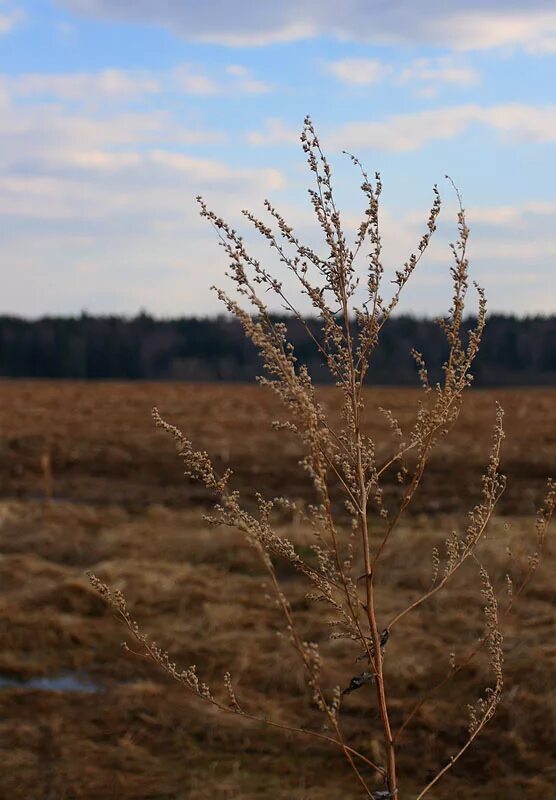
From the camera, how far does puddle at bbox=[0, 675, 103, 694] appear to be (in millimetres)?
8125

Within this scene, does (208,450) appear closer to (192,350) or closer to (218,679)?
(218,679)

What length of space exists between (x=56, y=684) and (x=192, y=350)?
345 ft

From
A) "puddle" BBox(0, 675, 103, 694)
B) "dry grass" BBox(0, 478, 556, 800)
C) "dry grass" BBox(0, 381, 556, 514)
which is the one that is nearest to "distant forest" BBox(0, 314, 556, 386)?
"dry grass" BBox(0, 381, 556, 514)

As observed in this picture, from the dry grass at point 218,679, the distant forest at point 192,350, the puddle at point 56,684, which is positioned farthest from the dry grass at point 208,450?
the distant forest at point 192,350

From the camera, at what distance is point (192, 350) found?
371ft

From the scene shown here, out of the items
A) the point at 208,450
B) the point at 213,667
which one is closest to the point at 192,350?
the point at 208,450

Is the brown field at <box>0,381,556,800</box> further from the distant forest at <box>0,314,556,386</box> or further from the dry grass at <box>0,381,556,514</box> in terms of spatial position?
the distant forest at <box>0,314,556,386</box>

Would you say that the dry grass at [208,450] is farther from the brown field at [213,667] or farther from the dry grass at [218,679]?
the dry grass at [218,679]

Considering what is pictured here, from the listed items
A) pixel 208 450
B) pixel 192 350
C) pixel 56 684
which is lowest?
pixel 56 684

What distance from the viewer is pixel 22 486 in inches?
823

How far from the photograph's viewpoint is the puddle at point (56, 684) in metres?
8.12

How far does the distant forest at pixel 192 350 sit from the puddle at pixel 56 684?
9470cm

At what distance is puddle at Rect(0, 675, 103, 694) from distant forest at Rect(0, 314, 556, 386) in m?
94.7

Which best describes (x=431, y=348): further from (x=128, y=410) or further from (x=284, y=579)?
(x=284, y=579)
